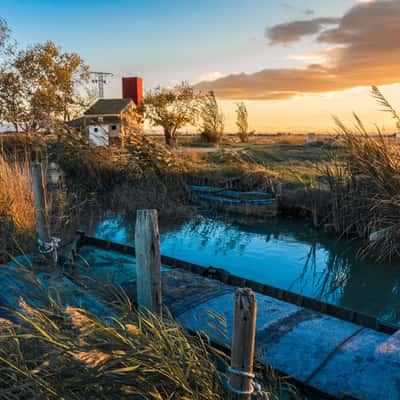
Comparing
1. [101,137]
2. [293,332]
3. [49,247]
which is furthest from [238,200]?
[293,332]

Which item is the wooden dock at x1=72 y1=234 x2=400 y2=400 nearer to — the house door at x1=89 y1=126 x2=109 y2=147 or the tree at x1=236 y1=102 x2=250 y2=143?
the house door at x1=89 y1=126 x2=109 y2=147

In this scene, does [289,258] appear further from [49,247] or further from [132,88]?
[132,88]

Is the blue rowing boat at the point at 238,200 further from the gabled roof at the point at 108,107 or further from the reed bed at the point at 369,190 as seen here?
the gabled roof at the point at 108,107

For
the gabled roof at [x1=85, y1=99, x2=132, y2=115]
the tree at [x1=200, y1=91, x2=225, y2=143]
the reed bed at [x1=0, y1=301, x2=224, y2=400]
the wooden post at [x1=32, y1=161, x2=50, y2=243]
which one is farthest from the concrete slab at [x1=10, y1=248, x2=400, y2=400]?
the gabled roof at [x1=85, y1=99, x2=132, y2=115]

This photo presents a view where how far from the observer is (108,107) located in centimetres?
2808

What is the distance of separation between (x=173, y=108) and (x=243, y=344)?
24075 millimetres

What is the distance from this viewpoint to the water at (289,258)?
6.16m

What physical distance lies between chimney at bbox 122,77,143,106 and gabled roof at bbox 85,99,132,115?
108 inches

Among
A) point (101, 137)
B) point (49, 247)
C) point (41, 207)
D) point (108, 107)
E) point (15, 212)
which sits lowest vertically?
point (49, 247)

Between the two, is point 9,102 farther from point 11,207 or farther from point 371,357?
point 371,357

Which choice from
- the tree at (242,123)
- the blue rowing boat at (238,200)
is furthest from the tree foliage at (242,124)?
the blue rowing boat at (238,200)

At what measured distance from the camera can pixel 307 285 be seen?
639 centimetres

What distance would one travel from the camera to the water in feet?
20.2

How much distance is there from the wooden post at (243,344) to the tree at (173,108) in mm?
23078
